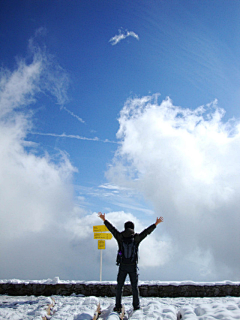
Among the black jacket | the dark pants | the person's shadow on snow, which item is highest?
the black jacket

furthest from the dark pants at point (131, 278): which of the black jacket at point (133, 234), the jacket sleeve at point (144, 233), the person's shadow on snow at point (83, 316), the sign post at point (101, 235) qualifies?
the sign post at point (101, 235)

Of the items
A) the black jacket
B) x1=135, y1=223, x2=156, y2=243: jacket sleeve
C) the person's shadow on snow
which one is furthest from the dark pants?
the person's shadow on snow

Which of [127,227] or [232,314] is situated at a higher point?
[127,227]

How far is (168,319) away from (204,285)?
4635mm

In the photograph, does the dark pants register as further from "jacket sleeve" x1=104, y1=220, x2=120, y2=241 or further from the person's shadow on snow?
the person's shadow on snow

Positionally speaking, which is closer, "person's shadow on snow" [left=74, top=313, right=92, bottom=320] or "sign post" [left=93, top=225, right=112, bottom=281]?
"person's shadow on snow" [left=74, top=313, right=92, bottom=320]

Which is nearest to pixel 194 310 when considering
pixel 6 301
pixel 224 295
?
pixel 224 295

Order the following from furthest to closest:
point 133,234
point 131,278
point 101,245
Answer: point 101,245 → point 133,234 → point 131,278

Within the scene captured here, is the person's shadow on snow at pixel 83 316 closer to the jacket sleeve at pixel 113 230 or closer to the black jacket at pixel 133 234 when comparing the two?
A: the black jacket at pixel 133 234

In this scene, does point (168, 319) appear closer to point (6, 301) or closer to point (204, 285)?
point (204, 285)

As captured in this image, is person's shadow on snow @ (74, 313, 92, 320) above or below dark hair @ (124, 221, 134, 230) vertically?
below

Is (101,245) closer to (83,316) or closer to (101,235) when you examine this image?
(101,235)

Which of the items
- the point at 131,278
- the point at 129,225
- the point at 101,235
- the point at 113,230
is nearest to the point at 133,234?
the point at 129,225

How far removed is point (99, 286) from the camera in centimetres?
845
